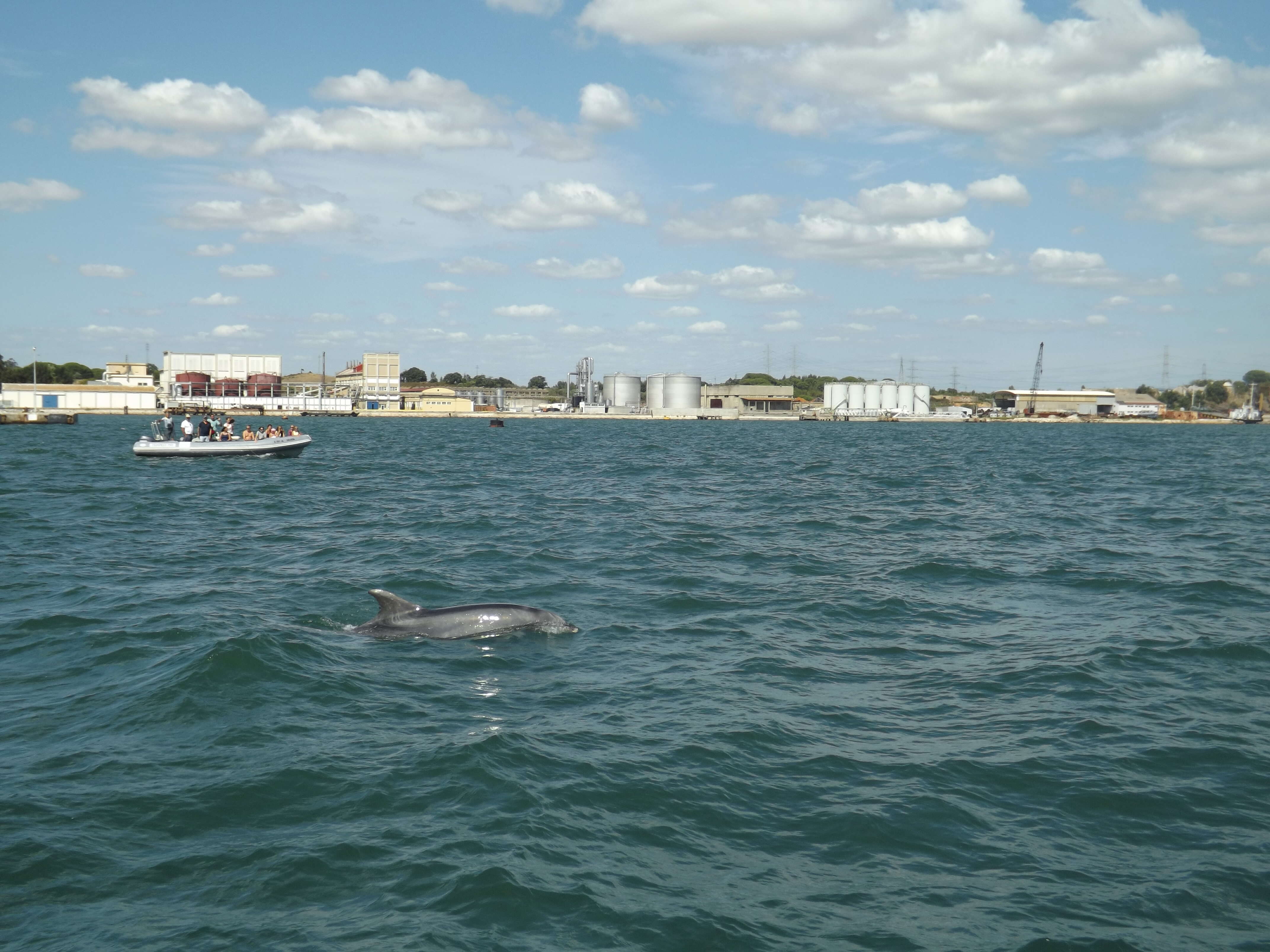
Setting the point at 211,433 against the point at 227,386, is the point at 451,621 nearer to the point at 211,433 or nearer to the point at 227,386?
the point at 211,433

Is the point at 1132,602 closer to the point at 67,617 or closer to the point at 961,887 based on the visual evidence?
the point at 961,887

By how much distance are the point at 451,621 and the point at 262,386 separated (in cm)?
18867

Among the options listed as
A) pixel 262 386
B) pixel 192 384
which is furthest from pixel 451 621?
pixel 262 386

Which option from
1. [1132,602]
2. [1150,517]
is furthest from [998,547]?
[1150,517]

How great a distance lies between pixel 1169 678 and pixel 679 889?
10.4m

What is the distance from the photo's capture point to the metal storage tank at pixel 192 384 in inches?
7259

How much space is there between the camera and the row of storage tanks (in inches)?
7313

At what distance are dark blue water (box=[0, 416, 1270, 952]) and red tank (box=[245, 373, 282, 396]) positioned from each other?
172096mm

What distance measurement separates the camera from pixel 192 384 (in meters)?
185

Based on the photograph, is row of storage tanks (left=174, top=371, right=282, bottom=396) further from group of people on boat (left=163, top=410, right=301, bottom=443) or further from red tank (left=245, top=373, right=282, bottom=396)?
group of people on boat (left=163, top=410, right=301, bottom=443)

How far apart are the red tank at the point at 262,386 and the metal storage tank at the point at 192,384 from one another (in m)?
7.52

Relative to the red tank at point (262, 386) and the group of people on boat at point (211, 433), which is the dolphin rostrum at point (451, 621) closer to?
the group of people on boat at point (211, 433)

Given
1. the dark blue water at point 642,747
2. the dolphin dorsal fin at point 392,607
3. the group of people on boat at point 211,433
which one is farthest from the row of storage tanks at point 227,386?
the dolphin dorsal fin at point 392,607

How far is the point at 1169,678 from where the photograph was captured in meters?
15.5
